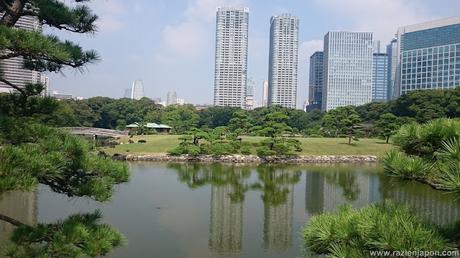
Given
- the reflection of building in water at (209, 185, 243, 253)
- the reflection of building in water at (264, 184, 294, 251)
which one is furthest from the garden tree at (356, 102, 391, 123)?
the reflection of building in water at (209, 185, 243, 253)

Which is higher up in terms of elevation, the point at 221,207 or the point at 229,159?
the point at 229,159

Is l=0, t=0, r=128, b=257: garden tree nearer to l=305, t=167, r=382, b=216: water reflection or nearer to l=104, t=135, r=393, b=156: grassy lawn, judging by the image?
l=305, t=167, r=382, b=216: water reflection

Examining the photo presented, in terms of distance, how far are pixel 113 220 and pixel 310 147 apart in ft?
70.5

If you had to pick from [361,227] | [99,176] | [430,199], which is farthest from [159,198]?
[361,227]

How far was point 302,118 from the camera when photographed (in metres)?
51.0

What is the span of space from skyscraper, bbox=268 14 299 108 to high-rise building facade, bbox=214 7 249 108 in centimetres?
598

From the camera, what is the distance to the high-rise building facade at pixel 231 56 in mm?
66250

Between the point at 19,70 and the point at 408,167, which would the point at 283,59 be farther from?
the point at 408,167

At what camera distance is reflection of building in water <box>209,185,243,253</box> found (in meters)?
8.77

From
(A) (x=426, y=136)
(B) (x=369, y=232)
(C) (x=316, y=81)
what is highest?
(C) (x=316, y=81)

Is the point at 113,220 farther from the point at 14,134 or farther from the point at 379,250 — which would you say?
the point at 379,250

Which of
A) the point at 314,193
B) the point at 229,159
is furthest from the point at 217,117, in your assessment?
the point at 314,193

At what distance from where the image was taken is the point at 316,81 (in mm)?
83250

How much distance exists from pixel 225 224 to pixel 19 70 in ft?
25.3
